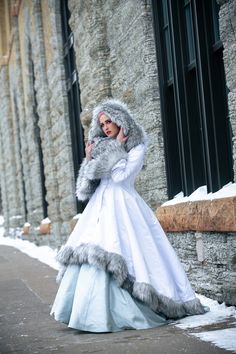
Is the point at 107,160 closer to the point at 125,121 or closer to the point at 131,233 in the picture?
the point at 125,121

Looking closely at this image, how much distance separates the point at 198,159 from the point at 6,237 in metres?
20.7

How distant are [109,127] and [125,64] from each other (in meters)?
3.04

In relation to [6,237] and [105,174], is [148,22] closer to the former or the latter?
[105,174]

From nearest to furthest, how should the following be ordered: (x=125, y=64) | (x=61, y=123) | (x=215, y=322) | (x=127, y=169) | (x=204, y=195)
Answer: (x=215, y=322)
(x=127, y=169)
(x=204, y=195)
(x=125, y=64)
(x=61, y=123)

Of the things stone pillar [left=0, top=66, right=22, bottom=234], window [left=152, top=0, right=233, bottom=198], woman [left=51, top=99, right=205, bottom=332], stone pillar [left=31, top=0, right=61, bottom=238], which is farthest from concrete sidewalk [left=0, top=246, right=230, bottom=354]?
stone pillar [left=0, top=66, right=22, bottom=234]

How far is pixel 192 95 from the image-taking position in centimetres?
676

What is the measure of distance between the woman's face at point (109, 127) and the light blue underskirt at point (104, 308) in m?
1.18

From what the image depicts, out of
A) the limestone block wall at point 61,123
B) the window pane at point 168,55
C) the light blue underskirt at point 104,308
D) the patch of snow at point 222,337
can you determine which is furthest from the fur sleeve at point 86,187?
the limestone block wall at point 61,123

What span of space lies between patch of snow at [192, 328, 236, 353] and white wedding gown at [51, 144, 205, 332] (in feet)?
2.02

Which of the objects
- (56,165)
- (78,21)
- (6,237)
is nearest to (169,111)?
(78,21)

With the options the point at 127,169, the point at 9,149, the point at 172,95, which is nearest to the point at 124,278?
the point at 127,169

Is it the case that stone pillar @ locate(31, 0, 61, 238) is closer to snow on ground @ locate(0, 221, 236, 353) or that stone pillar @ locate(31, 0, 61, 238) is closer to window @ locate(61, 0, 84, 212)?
window @ locate(61, 0, 84, 212)

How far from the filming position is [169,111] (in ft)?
23.8

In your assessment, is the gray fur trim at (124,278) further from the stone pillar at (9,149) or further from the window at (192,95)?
the stone pillar at (9,149)
